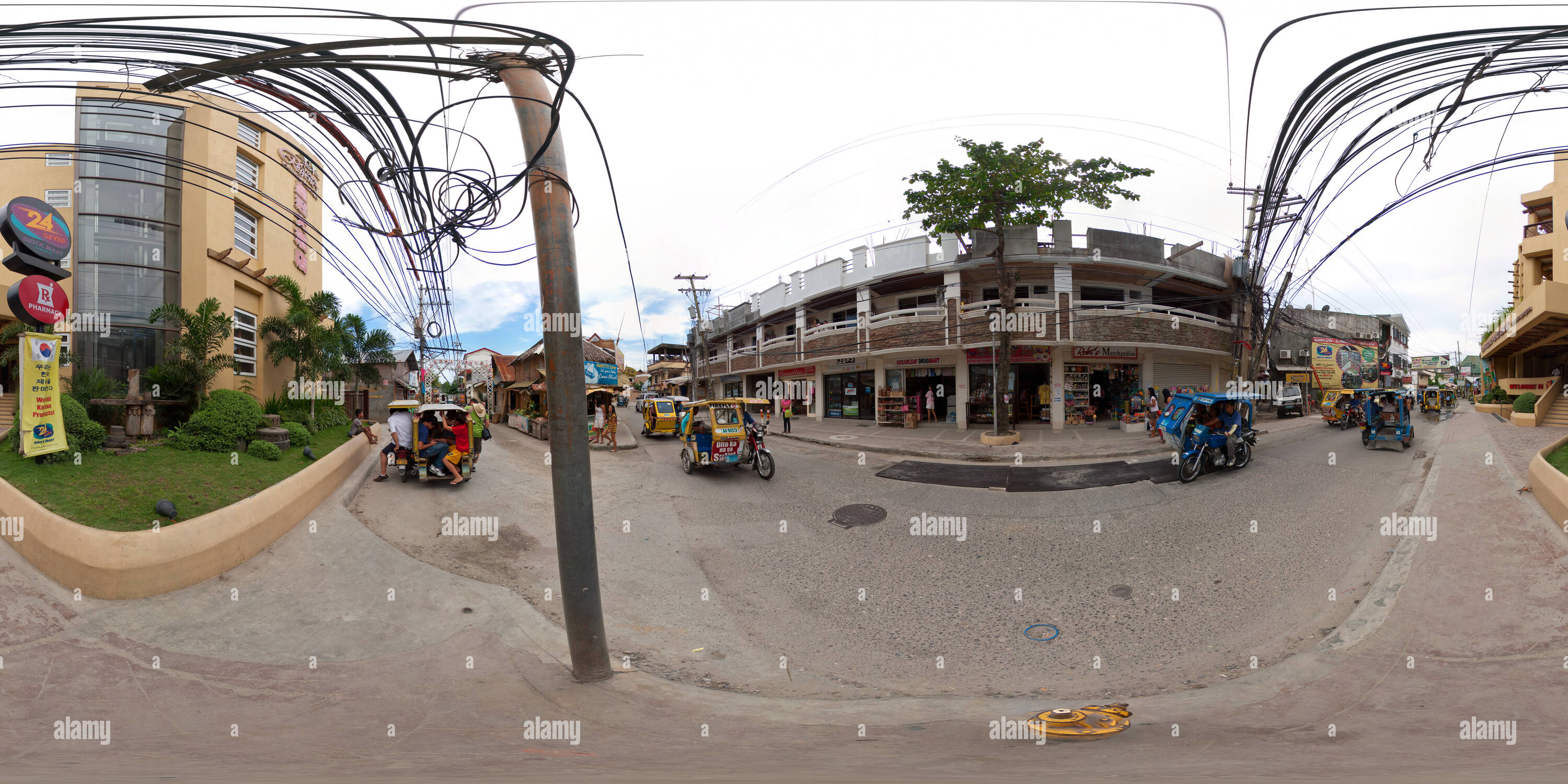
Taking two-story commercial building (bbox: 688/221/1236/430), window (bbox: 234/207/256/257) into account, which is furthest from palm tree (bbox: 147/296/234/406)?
two-story commercial building (bbox: 688/221/1236/430)

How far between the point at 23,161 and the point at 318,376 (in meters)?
7.39

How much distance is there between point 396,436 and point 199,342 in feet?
13.6

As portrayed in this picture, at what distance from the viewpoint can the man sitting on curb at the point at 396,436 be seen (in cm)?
1038

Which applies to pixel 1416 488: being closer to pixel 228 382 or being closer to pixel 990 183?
pixel 990 183

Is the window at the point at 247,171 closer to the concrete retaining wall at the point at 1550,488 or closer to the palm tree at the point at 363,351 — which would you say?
the palm tree at the point at 363,351

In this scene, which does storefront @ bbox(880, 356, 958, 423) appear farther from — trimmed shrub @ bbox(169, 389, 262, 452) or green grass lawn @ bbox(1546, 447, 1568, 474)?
trimmed shrub @ bbox(169, 389, 262, 452)

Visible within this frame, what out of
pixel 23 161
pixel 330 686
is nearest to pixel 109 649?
pixel 330 686

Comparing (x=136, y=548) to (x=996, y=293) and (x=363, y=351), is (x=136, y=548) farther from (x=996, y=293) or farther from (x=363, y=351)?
(x=996, y=293)

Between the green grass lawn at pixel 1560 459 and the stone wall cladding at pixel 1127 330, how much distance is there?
11.7 meters

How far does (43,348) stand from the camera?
729 centimetres

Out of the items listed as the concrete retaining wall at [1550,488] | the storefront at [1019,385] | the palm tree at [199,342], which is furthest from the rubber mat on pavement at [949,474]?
the palm tree at [199,342]

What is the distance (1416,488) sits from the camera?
347 inches

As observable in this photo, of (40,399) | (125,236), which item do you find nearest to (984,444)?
(40,399)

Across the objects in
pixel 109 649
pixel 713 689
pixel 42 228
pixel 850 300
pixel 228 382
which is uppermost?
pixel 850 300
